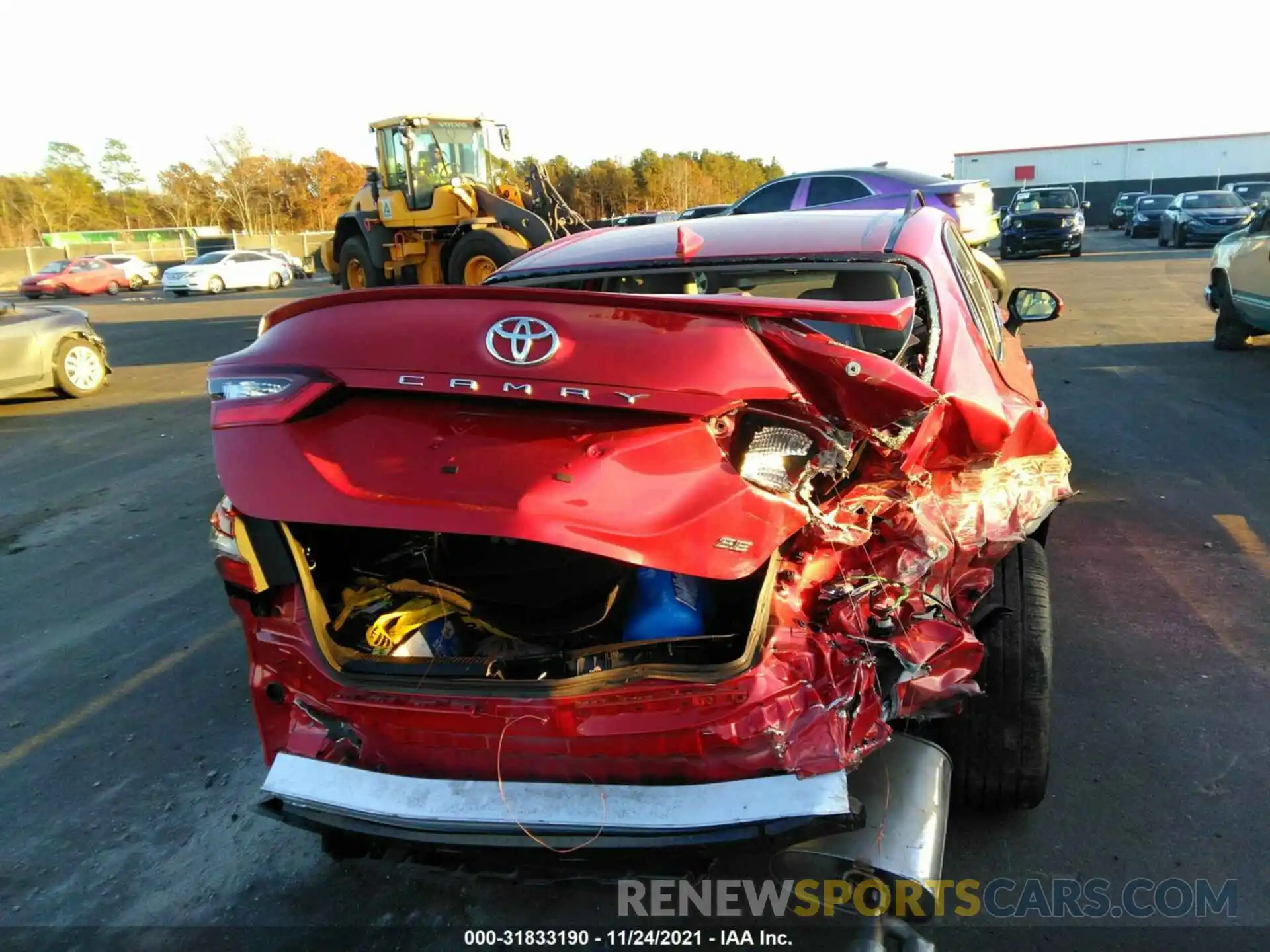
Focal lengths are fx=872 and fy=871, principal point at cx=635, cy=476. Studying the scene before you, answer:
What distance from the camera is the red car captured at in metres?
1.86

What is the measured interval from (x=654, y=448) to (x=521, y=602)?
780 millimetres

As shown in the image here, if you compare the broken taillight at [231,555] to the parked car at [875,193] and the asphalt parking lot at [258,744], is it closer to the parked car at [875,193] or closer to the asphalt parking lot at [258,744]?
the asphalt parking lot at [258,744]

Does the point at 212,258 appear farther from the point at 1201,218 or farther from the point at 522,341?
the point at 522,341

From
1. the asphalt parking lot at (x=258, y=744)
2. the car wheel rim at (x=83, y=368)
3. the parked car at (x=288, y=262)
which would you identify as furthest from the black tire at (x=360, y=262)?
the parked car at (x=288, y=262)

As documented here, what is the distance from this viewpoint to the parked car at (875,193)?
12188 millimetres

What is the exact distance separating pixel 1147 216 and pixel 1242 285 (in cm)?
2340

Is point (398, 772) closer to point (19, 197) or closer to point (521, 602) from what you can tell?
point (521, 602)

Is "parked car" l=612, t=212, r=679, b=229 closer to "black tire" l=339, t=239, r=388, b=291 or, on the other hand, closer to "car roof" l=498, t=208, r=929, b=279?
"black tire" l=339, t=239, r=388, b=291

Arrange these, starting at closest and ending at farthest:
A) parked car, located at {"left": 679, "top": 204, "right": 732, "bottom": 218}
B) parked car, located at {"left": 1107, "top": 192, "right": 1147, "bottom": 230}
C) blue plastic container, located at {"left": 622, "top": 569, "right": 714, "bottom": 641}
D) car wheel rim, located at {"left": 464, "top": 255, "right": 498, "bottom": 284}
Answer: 1. blue plastic container, located at {"left": 622, "top": 569, "right": 714, "bottom": 641}
2. car wheel rim, located at {"left": 464, "top": 255, "right": 498, "bottom": 284}
3. parked car, located at {"left": 679, "top": 204, "right": 732, "bottom": 218}
4. parked car, located at {"left": 1107, "top": 192, "right": 1147, "bottom": 230}

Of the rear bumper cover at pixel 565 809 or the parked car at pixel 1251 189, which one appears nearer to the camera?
the rear bumper cover at pixel 565 809

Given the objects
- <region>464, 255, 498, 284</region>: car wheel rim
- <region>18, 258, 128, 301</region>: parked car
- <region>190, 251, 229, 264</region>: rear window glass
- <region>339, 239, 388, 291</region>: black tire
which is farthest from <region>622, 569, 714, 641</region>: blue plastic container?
<region>18, 258, 128, 301</region>: parked car

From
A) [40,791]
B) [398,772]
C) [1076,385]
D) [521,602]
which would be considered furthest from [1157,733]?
[1076,385]

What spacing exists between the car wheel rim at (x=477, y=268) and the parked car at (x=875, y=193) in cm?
383

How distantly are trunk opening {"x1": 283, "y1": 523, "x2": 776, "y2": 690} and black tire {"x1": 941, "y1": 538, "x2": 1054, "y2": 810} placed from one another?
0.83m
